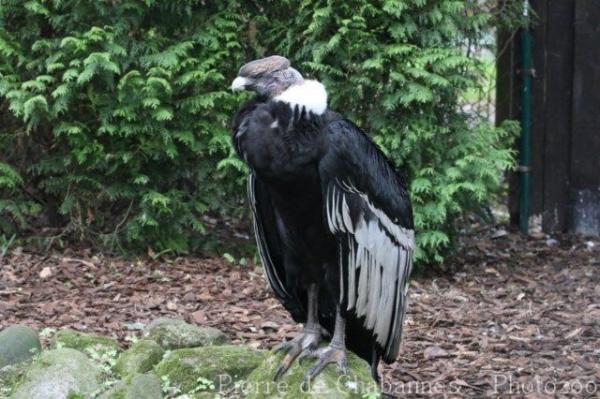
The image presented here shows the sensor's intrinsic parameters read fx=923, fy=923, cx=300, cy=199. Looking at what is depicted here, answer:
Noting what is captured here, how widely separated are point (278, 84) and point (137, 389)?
152 centimetres

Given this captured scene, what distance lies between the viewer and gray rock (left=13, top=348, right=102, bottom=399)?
435 centimetres

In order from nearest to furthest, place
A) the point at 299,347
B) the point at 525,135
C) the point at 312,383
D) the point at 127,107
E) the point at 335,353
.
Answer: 1. the point at 312,383
2. the point at 335,353
3. the point at 299,347
4. the point at 127,107
5. the point at 525,135

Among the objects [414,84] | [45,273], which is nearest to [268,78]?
[414,84]

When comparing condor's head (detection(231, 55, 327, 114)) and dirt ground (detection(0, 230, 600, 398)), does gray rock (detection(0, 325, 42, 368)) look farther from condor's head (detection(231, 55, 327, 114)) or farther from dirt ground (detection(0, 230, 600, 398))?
condor's head (detection(231, 55, 327, 114))

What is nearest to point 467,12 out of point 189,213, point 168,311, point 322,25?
point 322,25

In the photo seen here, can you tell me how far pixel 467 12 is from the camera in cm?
733

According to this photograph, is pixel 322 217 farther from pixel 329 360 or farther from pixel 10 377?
pixel 10 377

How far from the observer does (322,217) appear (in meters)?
4.05

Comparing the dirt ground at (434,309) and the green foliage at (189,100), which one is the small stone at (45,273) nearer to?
the dirt ground at (434,309)

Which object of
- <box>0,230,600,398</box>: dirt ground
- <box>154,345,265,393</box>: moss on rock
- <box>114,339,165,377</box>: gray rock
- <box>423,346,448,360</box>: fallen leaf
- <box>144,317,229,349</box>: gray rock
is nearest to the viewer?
<box>154,345,265,393</box>: moss on rock

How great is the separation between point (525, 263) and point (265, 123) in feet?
14.9

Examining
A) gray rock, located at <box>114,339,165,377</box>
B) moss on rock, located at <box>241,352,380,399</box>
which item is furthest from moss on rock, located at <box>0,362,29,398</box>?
moss on rock, located at <box>241,352,380,399</box>

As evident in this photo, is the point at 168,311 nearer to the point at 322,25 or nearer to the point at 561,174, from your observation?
the point at 322,25

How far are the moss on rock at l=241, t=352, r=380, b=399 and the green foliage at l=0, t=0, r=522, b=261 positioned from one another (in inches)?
112
